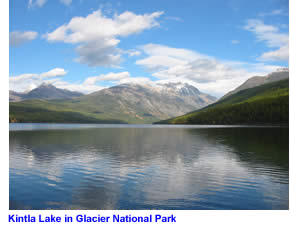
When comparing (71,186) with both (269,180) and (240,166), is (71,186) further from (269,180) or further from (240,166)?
(240,166)

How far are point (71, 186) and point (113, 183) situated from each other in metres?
4.85

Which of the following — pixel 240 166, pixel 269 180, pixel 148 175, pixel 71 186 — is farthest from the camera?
pixel 240 166

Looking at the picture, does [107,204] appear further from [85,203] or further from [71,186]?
[71,186]

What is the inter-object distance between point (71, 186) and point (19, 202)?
6.47 m

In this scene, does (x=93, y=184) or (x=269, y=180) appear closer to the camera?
(x=93, y=184)

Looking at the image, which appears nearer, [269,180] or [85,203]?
[85,203]

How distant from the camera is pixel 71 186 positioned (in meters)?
29.4
